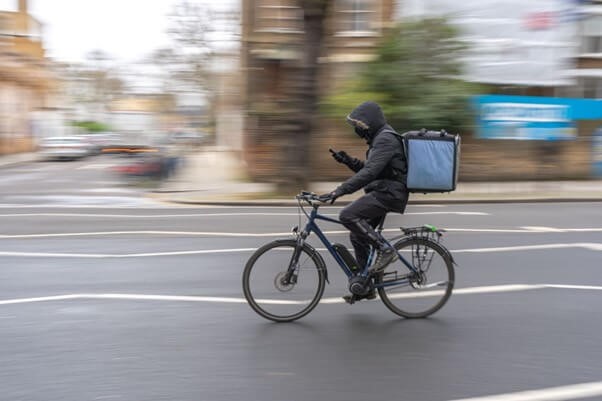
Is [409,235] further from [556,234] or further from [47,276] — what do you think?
[556,234]

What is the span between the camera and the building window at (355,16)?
2611cm

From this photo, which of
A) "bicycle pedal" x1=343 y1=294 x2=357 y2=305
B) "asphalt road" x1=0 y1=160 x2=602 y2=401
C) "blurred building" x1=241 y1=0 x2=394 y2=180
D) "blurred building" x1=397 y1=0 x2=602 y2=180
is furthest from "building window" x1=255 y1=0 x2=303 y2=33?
"bicycle pedal" x1=343 y1=294 x2=357 y2=305

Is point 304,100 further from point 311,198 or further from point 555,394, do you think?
→ point 555,394

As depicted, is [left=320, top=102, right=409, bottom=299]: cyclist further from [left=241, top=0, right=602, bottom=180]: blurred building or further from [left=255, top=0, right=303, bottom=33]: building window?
[left=255, top=0, right=303, bottom=33]: building window

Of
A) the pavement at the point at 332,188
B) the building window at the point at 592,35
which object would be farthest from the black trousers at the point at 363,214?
the building window at the point at 592,35

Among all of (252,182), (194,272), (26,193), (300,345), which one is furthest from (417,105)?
(300,345)

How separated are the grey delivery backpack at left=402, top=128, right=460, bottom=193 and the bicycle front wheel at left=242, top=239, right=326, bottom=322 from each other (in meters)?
1.07

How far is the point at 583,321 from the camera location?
5.63 metres

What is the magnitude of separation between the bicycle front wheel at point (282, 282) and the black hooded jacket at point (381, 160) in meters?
0.69

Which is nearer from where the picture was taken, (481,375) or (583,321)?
(481,375)

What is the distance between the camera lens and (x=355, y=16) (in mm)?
26312

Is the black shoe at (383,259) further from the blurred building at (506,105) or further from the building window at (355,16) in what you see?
the building window at (355,16)

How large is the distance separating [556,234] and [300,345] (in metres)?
6.59

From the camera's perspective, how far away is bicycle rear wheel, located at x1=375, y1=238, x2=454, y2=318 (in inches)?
221
